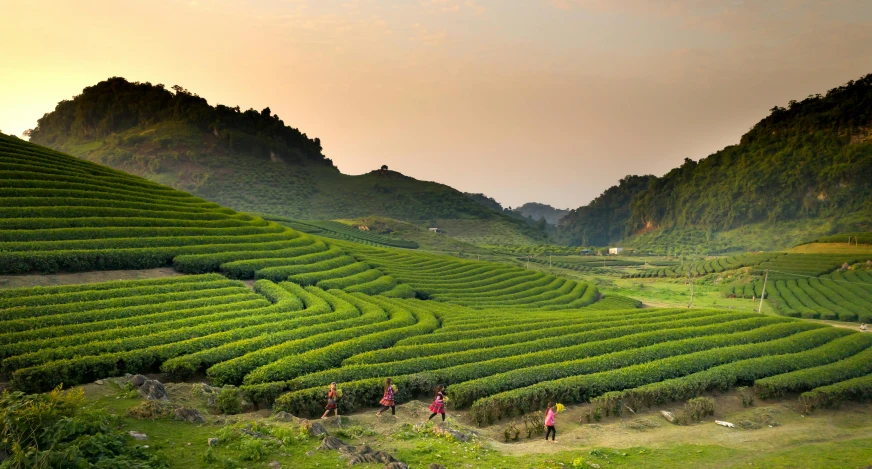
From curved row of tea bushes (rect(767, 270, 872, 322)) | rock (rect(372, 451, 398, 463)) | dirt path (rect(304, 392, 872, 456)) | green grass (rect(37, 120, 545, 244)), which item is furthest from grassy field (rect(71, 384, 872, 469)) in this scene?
green grass (rect(37, 120, 545, 244))

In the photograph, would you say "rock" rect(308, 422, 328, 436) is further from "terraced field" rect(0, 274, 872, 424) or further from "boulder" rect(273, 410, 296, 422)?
"terraced field" rect(0, 274, 872, 424)

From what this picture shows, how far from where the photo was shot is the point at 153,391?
1500cm

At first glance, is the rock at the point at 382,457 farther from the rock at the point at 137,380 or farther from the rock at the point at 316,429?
the rock at the point at 137,380

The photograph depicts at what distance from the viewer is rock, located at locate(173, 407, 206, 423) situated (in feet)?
44.1

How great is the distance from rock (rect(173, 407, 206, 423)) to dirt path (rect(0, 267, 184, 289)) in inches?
587

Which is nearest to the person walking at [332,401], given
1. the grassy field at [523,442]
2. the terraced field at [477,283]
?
the grassy field at [523,442]

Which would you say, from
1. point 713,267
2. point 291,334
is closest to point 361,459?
point 291,334

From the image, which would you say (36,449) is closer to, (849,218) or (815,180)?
(849,218)

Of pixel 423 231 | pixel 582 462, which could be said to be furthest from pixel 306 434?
pixel 423 231

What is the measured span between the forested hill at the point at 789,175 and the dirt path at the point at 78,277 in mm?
95787

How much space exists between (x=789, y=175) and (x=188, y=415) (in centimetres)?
11627

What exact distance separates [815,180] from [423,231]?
245 feet

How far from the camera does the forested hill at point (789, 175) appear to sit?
88.6m

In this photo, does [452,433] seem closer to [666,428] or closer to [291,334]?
[666,428]
